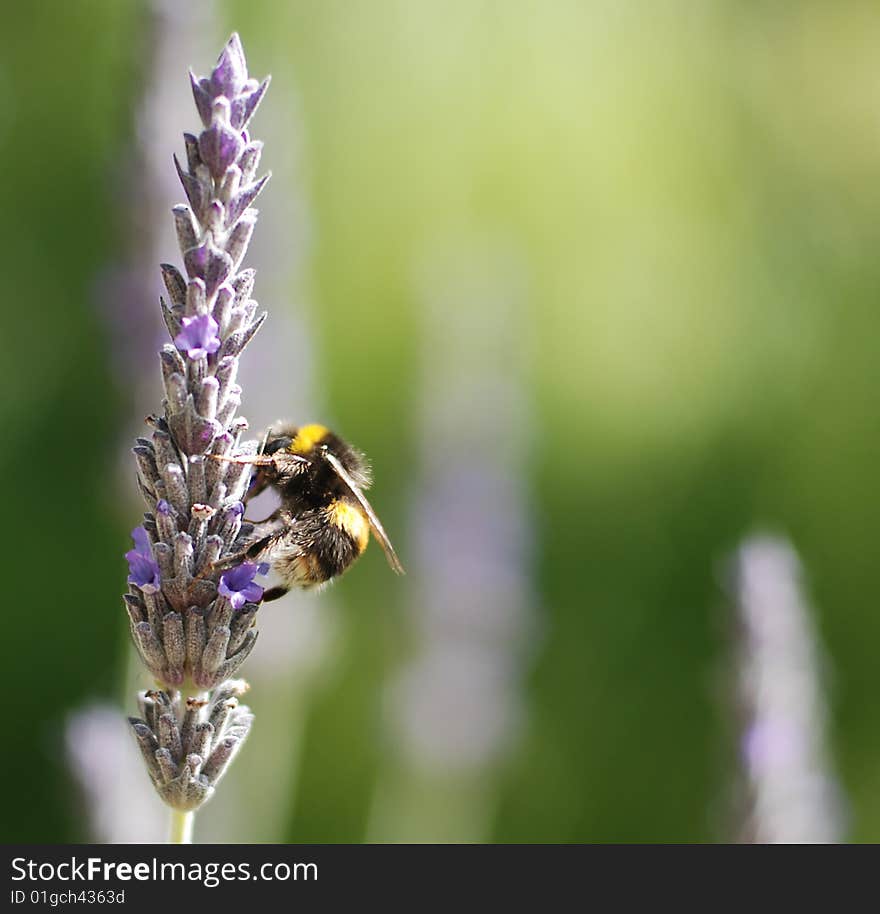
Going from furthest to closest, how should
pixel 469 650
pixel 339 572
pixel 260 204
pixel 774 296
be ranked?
pixel 774 296, pixel 469 650, pixel 260 204, pixel 339 572

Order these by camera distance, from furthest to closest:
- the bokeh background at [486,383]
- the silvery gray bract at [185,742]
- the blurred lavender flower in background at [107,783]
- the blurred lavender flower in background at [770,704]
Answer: the bokeh background at [486,383]
the blurred lavender flower in background at [107,783]
the blurred lavender flower in background at [770,704]
the silvery gray bract at [185,742]

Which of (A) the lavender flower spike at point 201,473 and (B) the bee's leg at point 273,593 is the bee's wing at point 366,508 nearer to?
(B) the bee's leg at point 273,593

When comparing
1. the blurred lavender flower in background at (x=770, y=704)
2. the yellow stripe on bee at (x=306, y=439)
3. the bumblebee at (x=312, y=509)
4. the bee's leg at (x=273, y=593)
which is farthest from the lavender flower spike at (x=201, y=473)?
the blurred lavender flower in background at (x=770, y=704)

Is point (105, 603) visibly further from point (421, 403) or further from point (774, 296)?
point (774, 296)

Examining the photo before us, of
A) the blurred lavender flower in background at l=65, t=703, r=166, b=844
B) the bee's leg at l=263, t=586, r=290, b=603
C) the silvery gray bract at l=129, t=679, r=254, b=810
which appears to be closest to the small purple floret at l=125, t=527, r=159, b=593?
the silvery gray bract at l=129, t=679, r=254, b=810

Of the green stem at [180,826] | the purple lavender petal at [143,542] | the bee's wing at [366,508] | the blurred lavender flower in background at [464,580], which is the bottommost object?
the blurred lavender flower in background at [464,580]

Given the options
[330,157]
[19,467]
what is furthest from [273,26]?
[19,467]

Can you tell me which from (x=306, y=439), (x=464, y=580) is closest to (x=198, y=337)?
(x=306, y=439)
